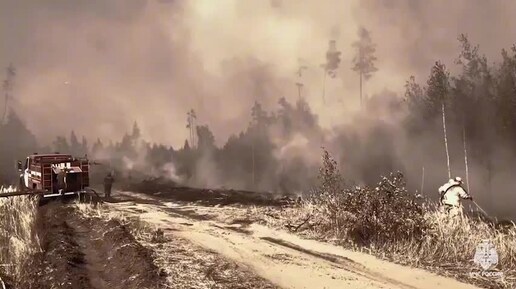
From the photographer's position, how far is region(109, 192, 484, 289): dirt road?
10609mm

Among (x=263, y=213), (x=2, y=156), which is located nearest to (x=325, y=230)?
(x=263, y=213)

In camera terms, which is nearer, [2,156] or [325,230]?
[325,230]

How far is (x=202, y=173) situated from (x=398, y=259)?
6304 centimetres

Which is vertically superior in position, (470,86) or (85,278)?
(470,86)

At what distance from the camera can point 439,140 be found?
56.7 meters

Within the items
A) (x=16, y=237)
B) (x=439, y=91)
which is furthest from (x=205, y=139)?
(x=16, y=237)

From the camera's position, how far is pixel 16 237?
553 inches

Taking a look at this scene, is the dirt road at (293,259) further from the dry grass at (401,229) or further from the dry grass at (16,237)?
the dry grass at (16,237)

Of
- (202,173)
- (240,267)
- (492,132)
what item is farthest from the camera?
(202,173)

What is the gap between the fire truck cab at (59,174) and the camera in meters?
27.8

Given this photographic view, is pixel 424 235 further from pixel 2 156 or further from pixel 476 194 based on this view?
pixel 2 156

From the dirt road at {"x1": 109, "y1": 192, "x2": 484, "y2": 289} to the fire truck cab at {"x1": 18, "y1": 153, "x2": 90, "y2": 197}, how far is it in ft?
34.0

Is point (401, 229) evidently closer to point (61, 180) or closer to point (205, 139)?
point (61, 180)

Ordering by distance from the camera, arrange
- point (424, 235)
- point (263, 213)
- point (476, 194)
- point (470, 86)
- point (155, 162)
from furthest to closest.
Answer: point (155, 162), point (470, 86), point (476, 194), point (263, 213), point (424, 235)
